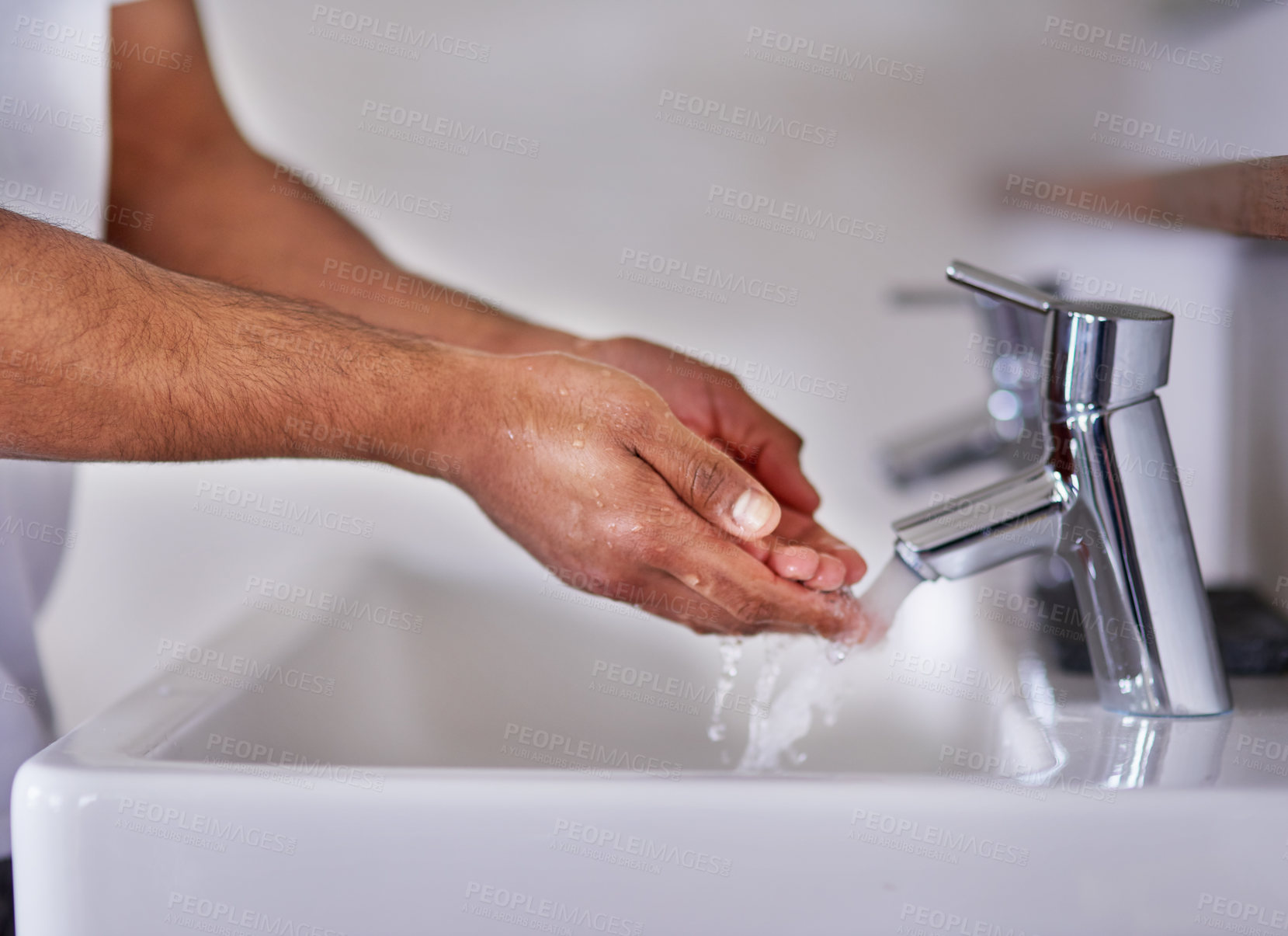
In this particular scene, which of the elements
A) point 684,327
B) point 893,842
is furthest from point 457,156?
point 893,842

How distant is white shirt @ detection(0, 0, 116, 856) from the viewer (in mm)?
559

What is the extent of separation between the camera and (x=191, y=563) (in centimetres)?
91

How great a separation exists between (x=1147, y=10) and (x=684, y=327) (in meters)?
0.42

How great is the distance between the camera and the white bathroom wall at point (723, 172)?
2.55ft

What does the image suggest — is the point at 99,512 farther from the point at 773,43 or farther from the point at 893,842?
the point at 893,842
